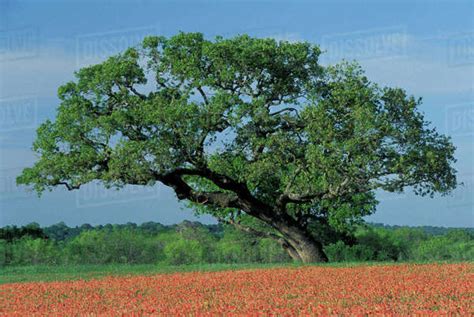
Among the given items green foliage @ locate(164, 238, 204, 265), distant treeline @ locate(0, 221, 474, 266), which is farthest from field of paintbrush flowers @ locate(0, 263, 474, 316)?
green foliage @ locate(164, 238, 204, 265)

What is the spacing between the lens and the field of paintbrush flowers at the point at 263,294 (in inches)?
518

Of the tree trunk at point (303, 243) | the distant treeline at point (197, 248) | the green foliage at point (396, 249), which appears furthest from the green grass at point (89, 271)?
the distant treeline at point (197, 248)

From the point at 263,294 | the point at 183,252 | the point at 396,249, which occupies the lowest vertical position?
the point at 263,294

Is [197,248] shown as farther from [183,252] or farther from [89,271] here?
[89,271]

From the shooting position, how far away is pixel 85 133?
33.0 meters

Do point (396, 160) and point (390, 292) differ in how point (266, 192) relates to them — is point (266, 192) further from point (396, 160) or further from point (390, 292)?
point (390, 292)

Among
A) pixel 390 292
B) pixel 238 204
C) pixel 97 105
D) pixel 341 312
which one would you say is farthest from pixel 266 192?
pixel 341 312

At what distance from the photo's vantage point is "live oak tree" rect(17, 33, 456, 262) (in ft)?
103

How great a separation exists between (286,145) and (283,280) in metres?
12.3

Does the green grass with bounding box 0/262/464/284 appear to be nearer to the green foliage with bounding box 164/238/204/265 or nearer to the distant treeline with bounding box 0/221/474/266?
the distant treeline with bounding box 0/221/474/266

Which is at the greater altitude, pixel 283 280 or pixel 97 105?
pixel 97 105

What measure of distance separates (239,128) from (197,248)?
3957cm

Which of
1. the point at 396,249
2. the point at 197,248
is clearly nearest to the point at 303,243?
the point at 396,249

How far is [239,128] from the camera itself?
3222cm
